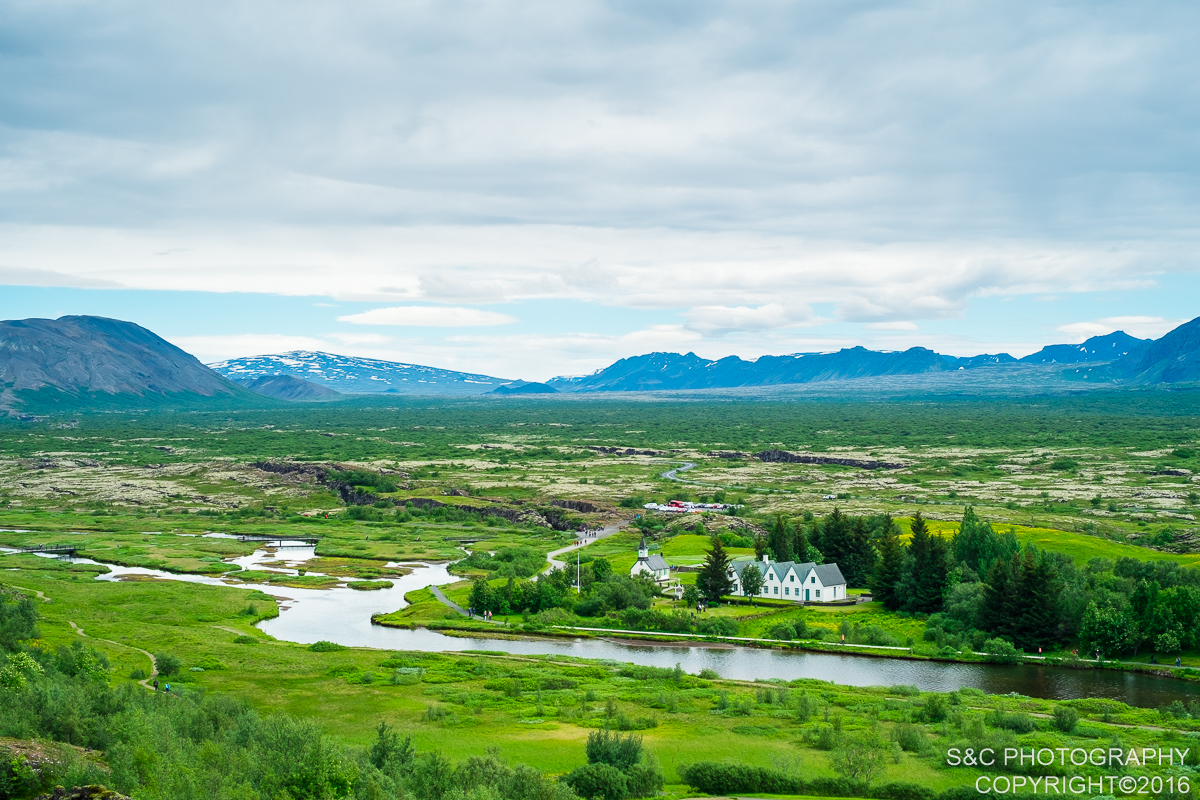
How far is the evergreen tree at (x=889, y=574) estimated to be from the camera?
7888 centimetres

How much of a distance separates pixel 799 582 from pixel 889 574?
732 centimetres

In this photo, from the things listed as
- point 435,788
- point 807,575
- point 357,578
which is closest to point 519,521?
point 357,578

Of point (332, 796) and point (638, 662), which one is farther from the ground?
point (332, 796)

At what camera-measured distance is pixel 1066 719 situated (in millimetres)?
46906

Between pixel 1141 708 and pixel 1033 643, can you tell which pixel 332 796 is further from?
pixel 1033 643

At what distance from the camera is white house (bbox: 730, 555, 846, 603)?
265ft

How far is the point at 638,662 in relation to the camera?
215ft

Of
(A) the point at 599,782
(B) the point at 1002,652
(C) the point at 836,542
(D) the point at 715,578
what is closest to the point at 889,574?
(C) the point at 836,542

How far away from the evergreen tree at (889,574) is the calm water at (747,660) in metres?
14.3

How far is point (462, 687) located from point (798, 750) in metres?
21.1

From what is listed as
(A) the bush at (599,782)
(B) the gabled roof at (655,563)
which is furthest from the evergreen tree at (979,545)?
(A) the bush at (599,782)

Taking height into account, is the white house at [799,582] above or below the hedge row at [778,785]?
above

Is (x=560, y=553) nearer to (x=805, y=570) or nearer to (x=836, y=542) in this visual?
(x=836, y=542)

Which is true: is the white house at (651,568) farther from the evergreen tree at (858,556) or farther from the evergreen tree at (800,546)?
the evergreen tree at (858,556)
